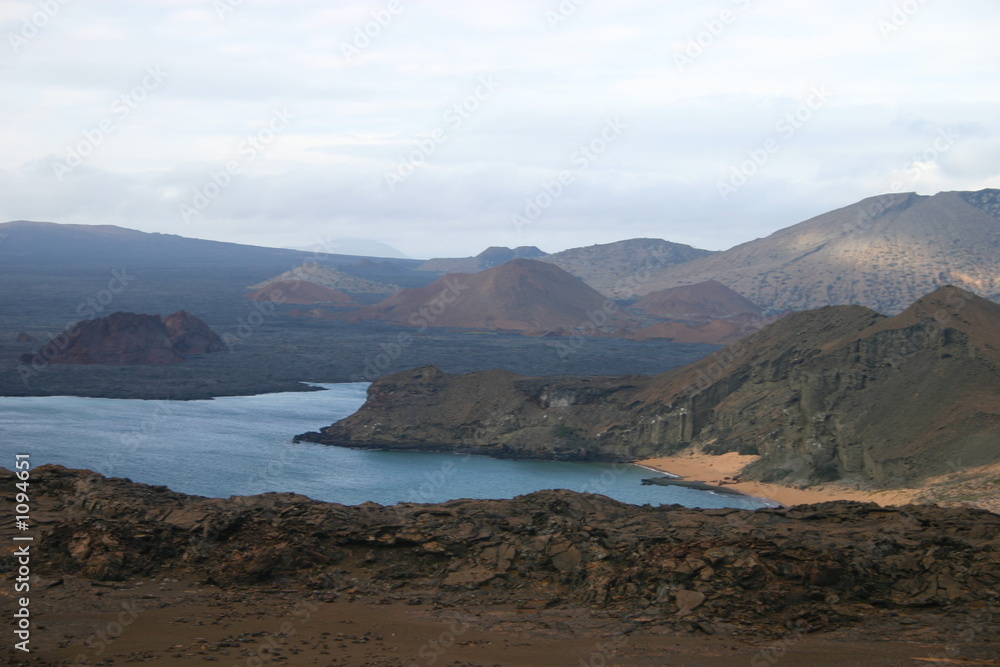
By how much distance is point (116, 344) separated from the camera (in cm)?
7775

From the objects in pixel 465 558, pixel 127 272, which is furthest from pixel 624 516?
pixel 127 272

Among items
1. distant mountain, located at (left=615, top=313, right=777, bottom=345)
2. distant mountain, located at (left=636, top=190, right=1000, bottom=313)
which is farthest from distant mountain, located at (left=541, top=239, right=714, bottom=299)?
distant mountain, located at (left=615, top=313, right=777, bottom=345)

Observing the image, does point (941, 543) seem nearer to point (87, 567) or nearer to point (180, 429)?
point (87, 567)

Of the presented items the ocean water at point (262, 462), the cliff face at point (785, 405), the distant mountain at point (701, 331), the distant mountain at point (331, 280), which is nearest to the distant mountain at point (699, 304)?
the distant mountain at point (701, 331)

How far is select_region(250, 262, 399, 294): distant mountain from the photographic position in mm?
174062

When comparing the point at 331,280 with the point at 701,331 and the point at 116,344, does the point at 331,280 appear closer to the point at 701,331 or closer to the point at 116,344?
the point at 701,331

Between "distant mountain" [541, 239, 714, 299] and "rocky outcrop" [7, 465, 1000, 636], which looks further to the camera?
"distant mountain" [541, 239, 714, 299]

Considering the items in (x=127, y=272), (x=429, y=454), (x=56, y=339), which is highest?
(x=127, y=272)

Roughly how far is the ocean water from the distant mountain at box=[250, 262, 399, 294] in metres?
117

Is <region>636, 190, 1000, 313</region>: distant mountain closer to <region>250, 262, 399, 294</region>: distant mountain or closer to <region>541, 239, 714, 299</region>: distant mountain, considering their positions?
<region>541, 239, 714, 299</region>: distant mountain

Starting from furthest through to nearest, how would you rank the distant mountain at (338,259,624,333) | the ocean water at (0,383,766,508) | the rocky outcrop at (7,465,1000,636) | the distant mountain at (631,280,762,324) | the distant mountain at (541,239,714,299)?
the distant mountain at (541,239,714,299) < the distant mountain at (631,280,762,324) < the distant mountain at (338,259,624,333) < the ocean water at (0,383,766,508) < the rocky outcrop at (7,465,1000,636)

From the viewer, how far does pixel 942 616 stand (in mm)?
14016

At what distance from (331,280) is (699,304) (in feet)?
248

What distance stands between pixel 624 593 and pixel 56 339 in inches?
2970
